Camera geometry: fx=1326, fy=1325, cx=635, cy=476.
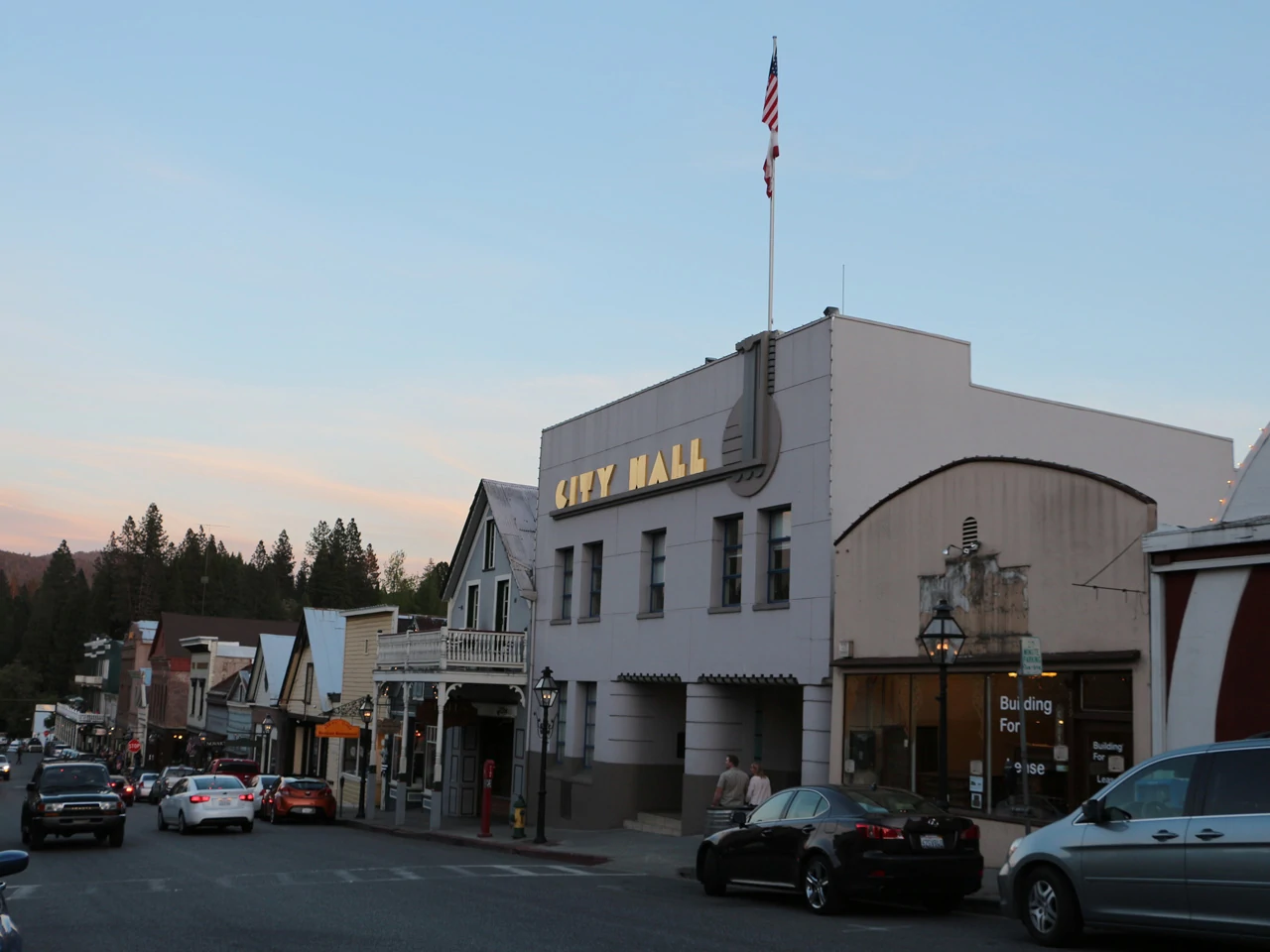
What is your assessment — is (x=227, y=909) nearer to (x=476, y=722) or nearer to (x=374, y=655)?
(x=476, y=722)

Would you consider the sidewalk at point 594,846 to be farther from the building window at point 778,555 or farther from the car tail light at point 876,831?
the building window at point 778,555

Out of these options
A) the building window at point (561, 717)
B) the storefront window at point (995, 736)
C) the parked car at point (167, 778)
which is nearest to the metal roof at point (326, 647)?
the parked car at point (167, 778)

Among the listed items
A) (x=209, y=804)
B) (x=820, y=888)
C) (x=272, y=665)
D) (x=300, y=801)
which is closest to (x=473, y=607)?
(x=300, y=801)

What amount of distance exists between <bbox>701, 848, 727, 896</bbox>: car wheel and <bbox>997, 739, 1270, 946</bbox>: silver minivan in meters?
5.57

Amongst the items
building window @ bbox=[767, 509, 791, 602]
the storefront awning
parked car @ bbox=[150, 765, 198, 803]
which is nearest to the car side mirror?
the storefront awning

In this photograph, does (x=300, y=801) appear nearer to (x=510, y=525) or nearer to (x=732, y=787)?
(x=510, y=525)

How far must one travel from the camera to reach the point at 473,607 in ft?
129

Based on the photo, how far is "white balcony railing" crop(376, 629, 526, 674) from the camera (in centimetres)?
3388

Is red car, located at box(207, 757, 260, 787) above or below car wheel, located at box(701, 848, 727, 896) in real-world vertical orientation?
below

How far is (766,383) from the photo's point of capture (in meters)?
25.5

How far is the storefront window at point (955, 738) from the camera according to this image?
19.5 metres

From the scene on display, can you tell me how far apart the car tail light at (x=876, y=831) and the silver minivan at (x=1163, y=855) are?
7.27 feet

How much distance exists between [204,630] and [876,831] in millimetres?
80927

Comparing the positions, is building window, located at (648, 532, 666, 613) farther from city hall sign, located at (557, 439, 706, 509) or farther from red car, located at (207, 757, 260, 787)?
red car, located at (207, 757, 260, 787)
